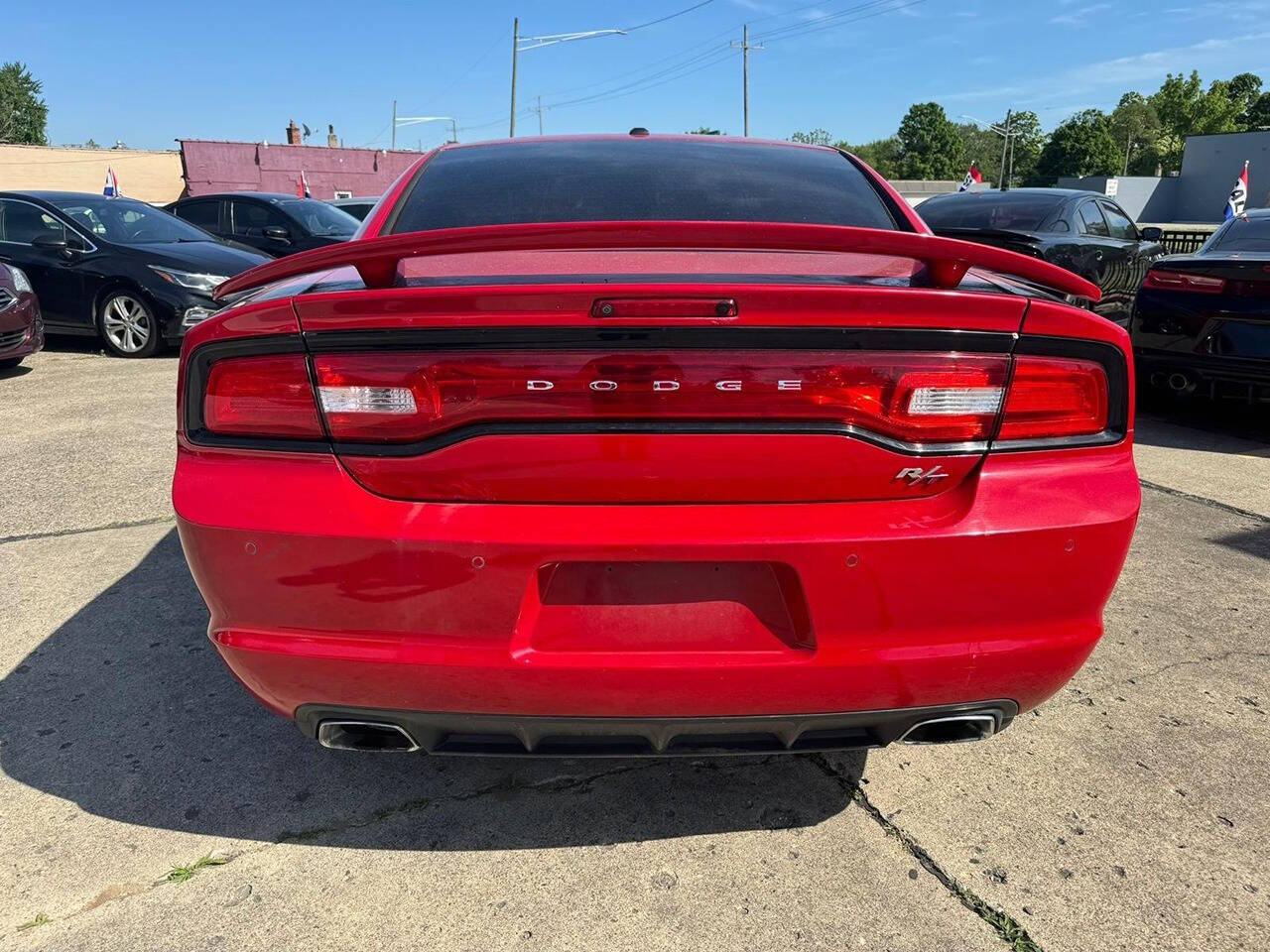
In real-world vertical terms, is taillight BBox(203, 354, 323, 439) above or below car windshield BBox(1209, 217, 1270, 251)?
below

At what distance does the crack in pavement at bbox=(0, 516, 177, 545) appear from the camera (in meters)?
4.04

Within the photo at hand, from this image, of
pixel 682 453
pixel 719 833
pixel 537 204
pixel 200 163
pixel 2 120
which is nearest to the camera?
pixel 682 453

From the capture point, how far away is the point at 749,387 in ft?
5.54

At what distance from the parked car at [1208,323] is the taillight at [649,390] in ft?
16.2

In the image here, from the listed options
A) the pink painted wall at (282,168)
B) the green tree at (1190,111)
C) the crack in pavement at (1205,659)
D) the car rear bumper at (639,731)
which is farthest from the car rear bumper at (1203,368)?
the green tree at (1190,111)

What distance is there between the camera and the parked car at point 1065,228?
764cm

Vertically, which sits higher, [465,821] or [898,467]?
[898,467]

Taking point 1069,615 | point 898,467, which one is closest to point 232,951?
point 898,467

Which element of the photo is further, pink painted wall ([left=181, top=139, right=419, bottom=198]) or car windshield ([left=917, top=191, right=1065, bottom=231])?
pink painted wall ([left=181, top=139, right=419, bottom=198])

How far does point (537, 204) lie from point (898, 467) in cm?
132

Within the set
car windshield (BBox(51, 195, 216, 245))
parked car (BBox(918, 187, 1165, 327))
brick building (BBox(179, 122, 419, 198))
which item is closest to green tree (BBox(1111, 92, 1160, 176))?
brick building (BBox(179, 122, 419, 198))

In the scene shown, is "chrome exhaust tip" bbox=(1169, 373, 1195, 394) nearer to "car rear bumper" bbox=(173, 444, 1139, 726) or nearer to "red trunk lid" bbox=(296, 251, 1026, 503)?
"car rear bumper" bbox=(173, 444, 1139, 726)

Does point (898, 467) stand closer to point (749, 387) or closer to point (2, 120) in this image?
point (749, 387)

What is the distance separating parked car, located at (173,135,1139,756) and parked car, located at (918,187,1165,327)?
19.6 feet
